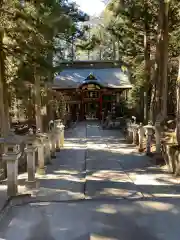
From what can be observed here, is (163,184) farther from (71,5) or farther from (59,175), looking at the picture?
(71,5)

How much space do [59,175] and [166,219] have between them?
479 centimetres

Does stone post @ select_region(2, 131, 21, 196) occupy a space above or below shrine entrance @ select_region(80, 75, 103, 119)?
below

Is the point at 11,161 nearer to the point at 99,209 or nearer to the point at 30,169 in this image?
the point at 30,169

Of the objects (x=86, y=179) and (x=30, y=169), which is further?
(x=86, y=179)

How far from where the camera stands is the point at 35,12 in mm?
11547

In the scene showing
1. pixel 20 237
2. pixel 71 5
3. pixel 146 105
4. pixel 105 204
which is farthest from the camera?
pixel 146 105

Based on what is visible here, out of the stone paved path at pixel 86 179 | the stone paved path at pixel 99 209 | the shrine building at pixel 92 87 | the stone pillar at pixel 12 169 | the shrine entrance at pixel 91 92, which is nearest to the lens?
the stone paved path at pixel 99 209

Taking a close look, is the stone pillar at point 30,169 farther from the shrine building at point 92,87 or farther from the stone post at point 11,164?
the shrine building at point 92,87

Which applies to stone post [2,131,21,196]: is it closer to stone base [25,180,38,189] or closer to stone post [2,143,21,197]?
stone post [2,143,21,197]

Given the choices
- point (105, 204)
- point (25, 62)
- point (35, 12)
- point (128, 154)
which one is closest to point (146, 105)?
point (128, 154)

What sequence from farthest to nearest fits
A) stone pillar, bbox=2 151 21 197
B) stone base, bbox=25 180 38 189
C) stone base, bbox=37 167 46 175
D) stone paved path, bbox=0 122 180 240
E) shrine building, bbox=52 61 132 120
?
shrine building, bbox=52 61 132 120
stone base, bbox=37 167 46 175
stone base, bbox=25 180 38 189
stone pillar, bbox=2 151 21 197
stone paved path, bbox=0 122 180 240

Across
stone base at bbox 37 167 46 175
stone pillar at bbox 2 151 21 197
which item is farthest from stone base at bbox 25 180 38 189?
stone base at bbox 37 167 46 175

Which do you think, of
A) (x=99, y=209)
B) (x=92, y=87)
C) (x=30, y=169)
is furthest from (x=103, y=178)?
(x=92, y=87)

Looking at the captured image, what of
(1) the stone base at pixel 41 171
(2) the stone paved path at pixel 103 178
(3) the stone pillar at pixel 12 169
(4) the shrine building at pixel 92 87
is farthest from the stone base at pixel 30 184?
(4) the shrine building at pixel 92 87
